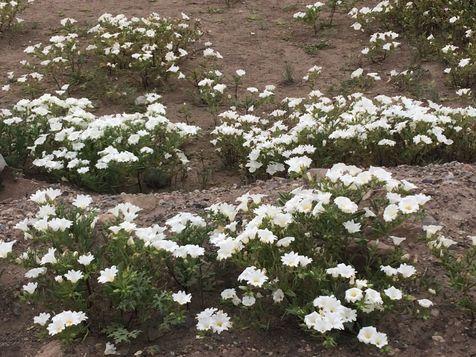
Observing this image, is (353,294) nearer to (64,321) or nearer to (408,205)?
(408,205)

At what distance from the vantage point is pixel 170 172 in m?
6.81

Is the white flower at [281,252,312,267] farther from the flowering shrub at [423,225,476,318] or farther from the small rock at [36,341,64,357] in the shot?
the small rock at [36,341,64,357]

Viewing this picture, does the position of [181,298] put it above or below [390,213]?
below

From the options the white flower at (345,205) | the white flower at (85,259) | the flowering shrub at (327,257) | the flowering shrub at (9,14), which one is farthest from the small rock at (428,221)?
the flowering shrub at (9,14)

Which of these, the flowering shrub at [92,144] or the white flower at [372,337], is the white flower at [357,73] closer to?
the flowering shrub at [92,144]

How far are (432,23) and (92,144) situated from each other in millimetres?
6796

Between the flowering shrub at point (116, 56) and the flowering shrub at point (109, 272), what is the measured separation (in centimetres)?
525

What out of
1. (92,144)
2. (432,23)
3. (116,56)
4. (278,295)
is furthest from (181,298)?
(432,23)

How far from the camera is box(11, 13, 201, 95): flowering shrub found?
30.9 ft

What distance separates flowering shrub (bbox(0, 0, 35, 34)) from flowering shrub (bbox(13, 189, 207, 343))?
816 cm

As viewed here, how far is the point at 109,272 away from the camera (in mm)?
3506

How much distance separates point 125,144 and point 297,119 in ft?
7.96

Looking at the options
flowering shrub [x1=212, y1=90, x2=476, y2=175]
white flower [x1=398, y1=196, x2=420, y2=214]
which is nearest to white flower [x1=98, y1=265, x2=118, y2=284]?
white flower [x1=398, y1=196, x2=420, y2=214]

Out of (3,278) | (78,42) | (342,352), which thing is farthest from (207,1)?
(342,352)
